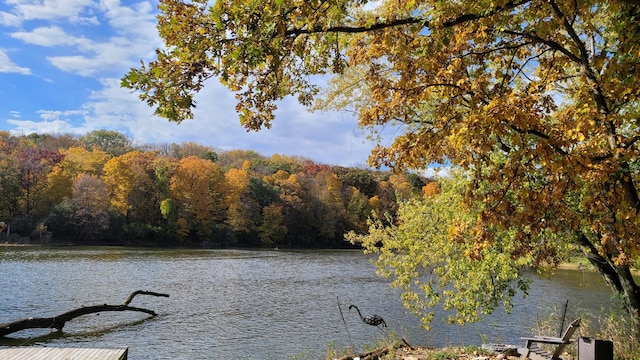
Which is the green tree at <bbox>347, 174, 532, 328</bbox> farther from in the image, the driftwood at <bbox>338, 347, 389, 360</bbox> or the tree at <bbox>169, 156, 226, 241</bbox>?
the tree at <bbox>169, 156, 226, 241</bbox>

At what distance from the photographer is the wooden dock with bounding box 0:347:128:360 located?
26.6 ft

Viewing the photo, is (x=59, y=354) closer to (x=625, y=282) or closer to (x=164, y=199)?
(x=625, y=282)

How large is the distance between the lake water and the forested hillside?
2504 centimetres

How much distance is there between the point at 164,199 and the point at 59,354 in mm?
60382

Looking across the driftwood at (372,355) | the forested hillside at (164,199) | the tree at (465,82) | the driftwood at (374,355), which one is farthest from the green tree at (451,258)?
the forested hillside at (164,199)

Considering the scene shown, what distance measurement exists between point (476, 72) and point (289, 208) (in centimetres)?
6949

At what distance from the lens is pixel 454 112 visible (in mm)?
5172

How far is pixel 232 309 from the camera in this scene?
18.4m

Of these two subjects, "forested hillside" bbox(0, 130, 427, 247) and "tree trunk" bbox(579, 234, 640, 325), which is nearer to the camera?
"tree trunk" bbox(579, 234, 640, 325)

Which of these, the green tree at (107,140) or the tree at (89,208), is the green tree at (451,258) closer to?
the tree at (89,208)

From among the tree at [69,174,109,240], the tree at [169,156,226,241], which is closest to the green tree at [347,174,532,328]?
the tree at [69,174,109,240]

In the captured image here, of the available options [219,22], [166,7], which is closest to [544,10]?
[219,22]

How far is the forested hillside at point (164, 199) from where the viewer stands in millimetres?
55156

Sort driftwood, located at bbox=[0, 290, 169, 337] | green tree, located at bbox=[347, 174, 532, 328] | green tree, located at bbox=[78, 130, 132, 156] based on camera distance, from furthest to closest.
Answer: green tree, located at bbox=[78, 130, 132, 156] → driftwood, located at bbox=[0, 290, 169, 337] → green tree, located at bbox=[347, 174, 532, 328]
